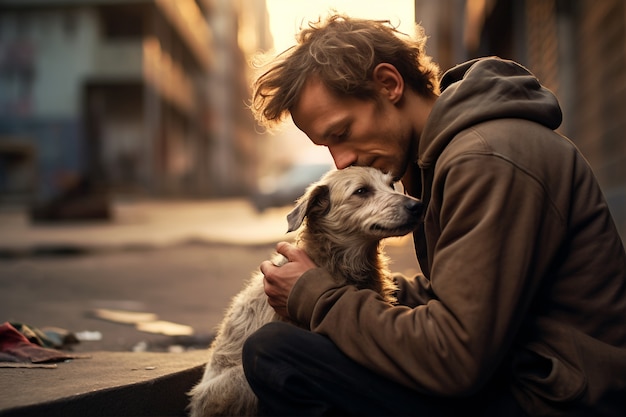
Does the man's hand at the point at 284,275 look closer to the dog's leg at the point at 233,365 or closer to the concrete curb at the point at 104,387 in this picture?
the dog's leg at the point at 233,365

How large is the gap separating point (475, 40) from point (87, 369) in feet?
55.1

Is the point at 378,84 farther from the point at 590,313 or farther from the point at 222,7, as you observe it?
the point at 222,7

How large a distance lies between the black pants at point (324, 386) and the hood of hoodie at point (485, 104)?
790 millimetres

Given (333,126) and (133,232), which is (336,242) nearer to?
(333,126)

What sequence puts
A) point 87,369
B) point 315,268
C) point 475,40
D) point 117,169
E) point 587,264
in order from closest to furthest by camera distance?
point 587,264 < point 315,268 < point 87,369 < point 475,40 < point 117,169

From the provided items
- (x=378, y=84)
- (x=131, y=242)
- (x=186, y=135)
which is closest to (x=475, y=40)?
(x=131, y=242)

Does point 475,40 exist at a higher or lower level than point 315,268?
higher

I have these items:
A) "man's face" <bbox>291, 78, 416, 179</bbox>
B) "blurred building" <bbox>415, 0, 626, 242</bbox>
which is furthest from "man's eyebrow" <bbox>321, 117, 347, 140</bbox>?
"blurred building" <bbox>415, 0, 626, 242</bbox>

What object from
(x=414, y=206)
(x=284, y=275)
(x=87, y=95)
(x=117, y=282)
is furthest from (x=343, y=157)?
(x=87, y=95)

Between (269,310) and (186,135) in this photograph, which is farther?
(186,135)

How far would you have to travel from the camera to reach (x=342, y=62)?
306 cm

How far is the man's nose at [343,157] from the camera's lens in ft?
10.9

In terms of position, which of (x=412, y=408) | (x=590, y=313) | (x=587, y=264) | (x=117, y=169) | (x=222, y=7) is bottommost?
(x=117, y=169)

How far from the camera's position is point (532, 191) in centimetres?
225
